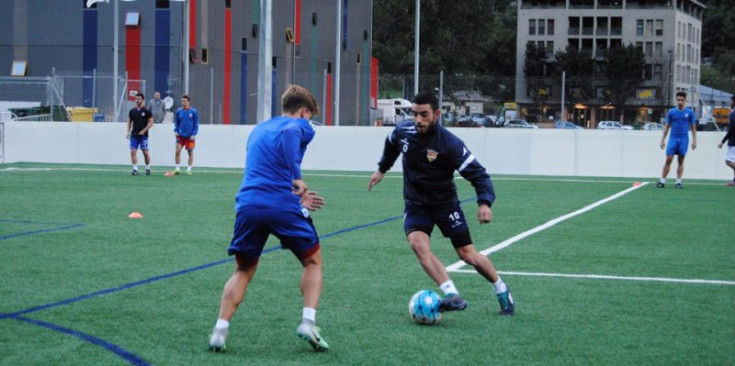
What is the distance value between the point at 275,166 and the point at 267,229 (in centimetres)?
38

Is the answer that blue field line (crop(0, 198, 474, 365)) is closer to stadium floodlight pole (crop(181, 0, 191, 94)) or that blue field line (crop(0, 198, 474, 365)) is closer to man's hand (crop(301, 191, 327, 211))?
man's hand (crop(301, 191, 327, 211))

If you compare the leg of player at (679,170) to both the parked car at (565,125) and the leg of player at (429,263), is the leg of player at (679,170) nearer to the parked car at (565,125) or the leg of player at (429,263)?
the parked car at (565,125)

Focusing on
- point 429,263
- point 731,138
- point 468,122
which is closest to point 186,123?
point 468,122

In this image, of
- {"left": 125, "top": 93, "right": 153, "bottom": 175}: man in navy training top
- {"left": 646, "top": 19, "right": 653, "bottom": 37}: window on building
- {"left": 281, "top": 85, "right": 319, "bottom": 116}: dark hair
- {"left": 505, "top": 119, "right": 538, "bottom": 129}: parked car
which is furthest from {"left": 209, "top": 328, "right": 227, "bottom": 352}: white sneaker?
{"left": 646, "top": 19, "right": 653, "bottom": 37}: window on building

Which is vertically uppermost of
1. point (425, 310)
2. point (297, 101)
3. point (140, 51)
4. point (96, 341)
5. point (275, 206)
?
point (140, 51)

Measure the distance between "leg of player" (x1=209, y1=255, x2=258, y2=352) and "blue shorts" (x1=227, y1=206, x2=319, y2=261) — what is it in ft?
0.26

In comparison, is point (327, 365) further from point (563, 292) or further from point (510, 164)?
point (510, 164)

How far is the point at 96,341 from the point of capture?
6.57 meters

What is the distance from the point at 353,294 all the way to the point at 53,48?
3498cm

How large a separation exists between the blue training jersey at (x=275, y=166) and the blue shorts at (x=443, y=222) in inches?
63.7

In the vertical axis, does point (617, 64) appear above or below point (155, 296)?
above

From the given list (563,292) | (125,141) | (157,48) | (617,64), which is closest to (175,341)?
(563,292)

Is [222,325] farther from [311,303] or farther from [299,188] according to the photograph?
[299,188]

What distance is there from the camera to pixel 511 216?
51.9 feet
